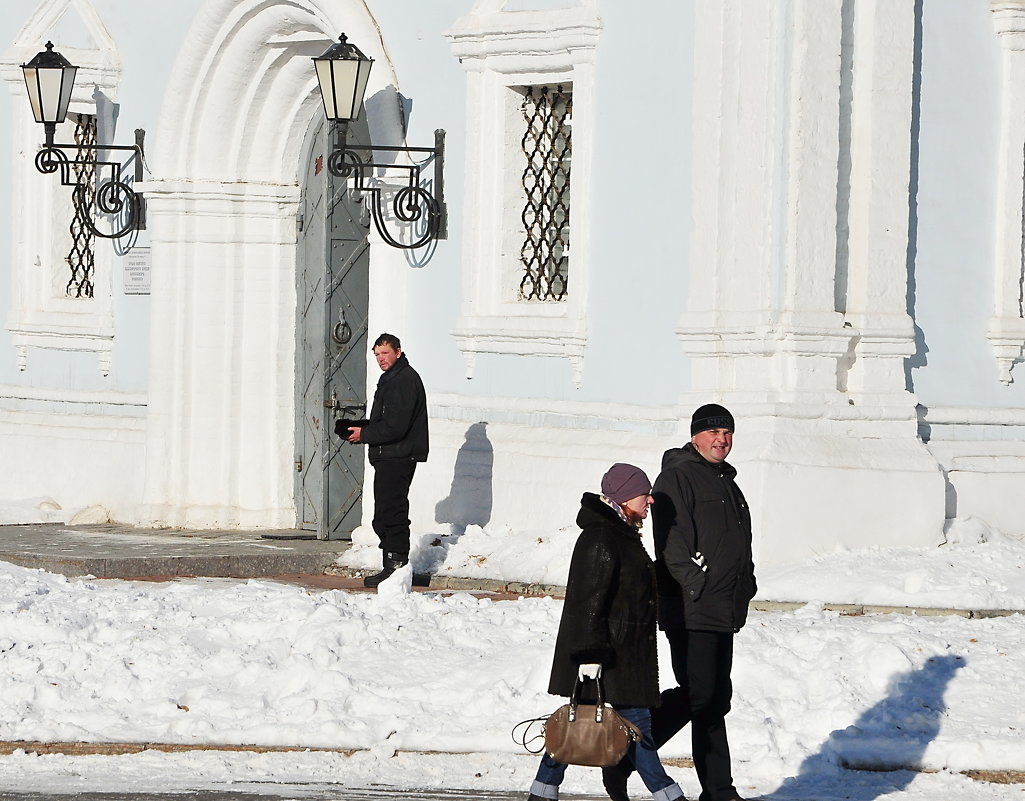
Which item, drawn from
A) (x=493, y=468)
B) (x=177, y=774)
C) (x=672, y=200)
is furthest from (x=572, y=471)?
(x=177, y=774)

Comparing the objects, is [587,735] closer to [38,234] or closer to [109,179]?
[109,179]

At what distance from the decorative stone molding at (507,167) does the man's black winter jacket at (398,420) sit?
1.14 m

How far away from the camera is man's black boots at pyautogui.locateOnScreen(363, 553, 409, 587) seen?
1349 centimetres

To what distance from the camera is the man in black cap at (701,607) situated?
8125 mm

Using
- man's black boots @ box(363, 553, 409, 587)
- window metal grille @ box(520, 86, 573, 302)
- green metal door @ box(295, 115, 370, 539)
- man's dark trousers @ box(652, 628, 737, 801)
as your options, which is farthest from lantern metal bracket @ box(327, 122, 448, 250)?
man's dark trousers @ box(652, 628, 737, 801)

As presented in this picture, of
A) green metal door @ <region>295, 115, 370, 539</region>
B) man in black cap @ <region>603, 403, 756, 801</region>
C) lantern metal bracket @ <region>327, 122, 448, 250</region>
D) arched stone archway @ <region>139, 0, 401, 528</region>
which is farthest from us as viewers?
arched stone archway @ <region>139, 0, 401, 528</region>

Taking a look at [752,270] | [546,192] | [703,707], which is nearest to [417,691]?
[703,707]

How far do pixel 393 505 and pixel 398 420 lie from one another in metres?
0.50

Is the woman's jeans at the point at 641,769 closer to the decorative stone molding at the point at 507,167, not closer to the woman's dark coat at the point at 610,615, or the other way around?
the woman's dark coat at the point at 610,615

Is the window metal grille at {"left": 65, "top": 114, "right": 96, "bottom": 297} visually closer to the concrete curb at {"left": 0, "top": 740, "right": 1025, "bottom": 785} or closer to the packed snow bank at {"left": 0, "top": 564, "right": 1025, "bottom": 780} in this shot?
the packed snow bank at {"left": 0, "top": 564, "right": 1025, "bottom": 780}

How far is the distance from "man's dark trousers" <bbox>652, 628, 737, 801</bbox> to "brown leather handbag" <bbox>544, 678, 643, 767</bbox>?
65 cm

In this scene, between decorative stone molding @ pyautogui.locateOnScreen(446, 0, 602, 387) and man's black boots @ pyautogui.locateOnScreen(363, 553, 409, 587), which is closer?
man's black boots @ pyautogui.locateOnScreen(363, 553, 409, 587)

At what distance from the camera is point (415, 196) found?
15094 millimetres

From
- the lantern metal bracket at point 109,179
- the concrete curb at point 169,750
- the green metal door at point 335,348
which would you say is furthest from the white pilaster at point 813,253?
the lantern metal bracket at point 109,179
